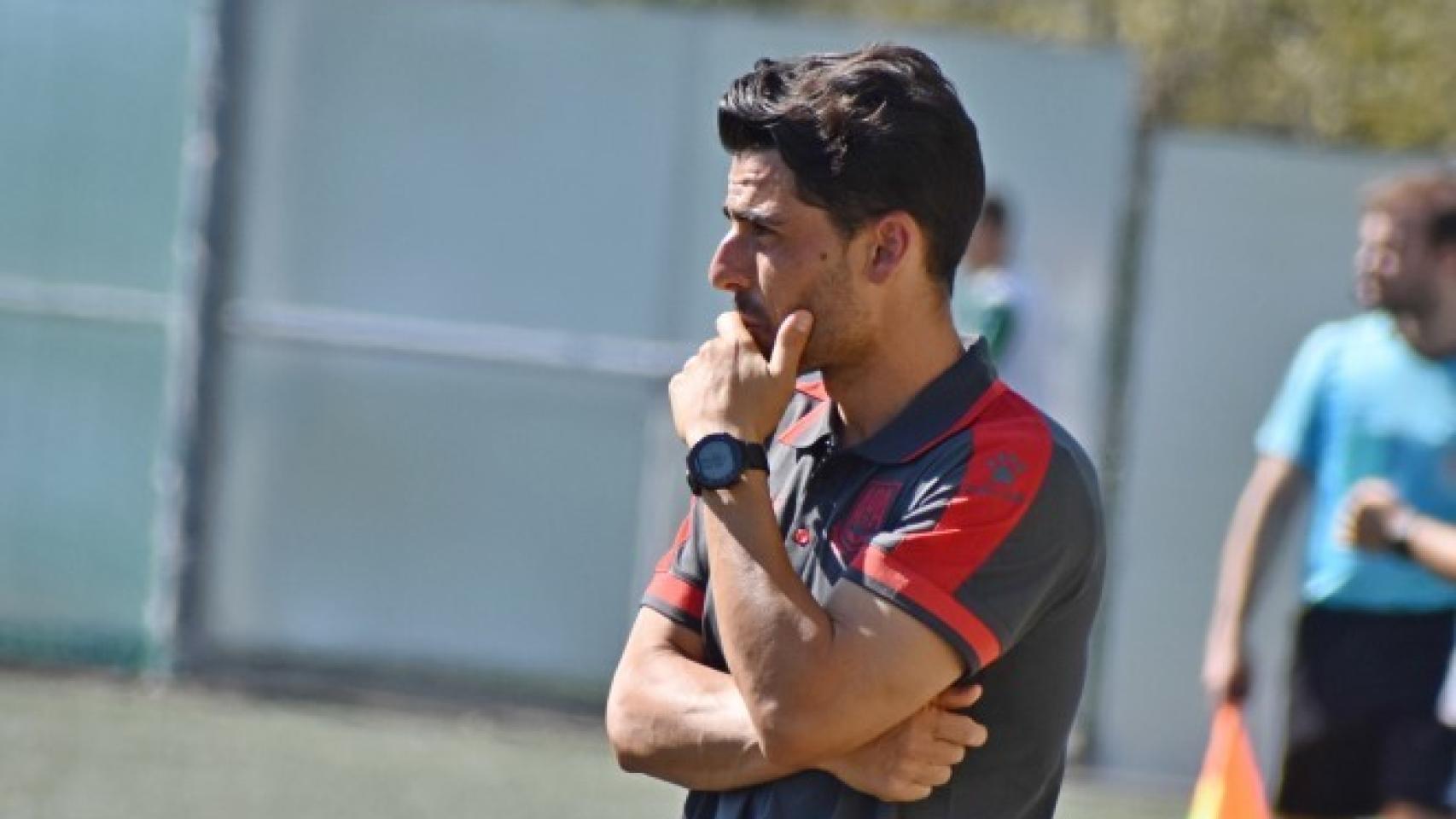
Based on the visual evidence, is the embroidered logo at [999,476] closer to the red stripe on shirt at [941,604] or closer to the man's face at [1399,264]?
the red stripe on shirt at [941,604]

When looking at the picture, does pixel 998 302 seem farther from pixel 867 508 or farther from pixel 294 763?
pixel 867 508

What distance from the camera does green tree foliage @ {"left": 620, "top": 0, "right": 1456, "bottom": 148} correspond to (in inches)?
670

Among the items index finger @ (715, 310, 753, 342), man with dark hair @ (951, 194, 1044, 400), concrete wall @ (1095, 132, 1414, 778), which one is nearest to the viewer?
index finger @ (715, 310, 753, 342)

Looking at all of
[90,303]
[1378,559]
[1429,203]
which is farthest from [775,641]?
[90,303]

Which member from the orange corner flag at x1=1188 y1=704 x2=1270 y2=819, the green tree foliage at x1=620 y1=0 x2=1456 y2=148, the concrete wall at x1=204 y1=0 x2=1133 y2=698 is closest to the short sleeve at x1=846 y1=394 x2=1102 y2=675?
the orange corner flag at x1=1188 y1=704 x2=1270 y2=819

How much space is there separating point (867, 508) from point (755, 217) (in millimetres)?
389

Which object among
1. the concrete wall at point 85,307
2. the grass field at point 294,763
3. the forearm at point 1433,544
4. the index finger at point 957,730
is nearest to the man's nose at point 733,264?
the index finger at point 957,730

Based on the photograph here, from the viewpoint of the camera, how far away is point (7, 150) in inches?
406

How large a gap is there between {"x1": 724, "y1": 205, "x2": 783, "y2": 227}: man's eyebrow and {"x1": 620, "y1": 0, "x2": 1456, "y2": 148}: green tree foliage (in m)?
13.7

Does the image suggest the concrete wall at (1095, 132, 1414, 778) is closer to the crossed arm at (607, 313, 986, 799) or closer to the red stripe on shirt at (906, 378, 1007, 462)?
the red stripe on shirt at (906, 378, 1007, 462)

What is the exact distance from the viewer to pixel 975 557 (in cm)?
320

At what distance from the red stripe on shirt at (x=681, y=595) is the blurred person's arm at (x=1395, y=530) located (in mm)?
2935

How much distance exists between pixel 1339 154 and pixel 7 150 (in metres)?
5.12

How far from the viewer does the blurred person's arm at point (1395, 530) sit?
5.97 meters
